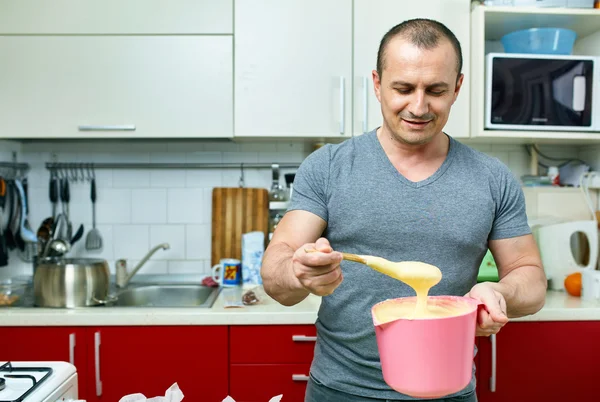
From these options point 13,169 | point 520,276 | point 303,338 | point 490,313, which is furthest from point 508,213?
point 13,169

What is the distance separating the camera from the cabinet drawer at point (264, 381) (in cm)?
183

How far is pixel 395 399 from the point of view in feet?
3.69

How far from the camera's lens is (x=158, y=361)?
182cm

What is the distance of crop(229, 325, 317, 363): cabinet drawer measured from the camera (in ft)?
5.98

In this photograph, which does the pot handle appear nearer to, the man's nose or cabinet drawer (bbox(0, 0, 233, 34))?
cabinet drawer (bbox(0, 0, 233, 34))

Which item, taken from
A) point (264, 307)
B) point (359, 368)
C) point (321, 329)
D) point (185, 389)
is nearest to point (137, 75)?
point (264, 307)

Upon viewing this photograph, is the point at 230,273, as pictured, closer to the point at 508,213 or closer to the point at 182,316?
the point at 182,316

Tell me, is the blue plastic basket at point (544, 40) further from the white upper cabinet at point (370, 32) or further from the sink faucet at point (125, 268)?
the sink faucet at point (125, 268)

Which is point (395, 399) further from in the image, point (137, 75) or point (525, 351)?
point (137, 75)

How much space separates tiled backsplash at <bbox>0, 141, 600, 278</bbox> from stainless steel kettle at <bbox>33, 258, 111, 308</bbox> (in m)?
0.44

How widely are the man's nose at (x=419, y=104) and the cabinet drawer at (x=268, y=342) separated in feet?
3.14

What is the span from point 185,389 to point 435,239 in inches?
42.9

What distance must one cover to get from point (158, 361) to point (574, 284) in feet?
4.86

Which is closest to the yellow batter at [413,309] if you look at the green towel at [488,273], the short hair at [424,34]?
the short hair at [424,34]
